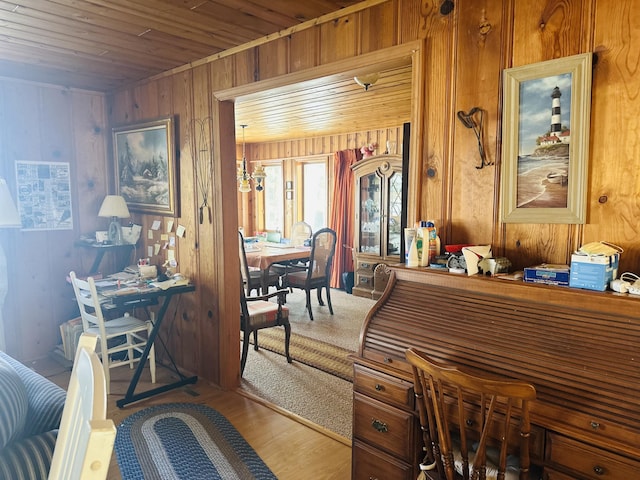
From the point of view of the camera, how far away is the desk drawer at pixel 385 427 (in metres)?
1.63

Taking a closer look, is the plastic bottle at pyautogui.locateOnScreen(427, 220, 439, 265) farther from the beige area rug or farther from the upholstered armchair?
the beige area rug

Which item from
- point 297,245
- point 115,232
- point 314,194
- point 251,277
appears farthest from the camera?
point 314,194

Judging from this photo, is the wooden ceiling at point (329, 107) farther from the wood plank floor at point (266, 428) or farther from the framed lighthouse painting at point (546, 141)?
the wood plank floor at point (266, 428)

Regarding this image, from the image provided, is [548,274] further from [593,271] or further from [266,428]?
[266,428]

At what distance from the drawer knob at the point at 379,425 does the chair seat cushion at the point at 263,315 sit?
1.86 meters

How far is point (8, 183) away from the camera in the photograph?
3.48 m

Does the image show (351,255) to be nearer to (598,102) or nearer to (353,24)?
(353,24)

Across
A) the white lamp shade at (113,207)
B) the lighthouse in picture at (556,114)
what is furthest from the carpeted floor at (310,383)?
the lighthouse in picture at (556,114)

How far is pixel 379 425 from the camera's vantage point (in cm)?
172

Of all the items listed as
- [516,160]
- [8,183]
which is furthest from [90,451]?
[8,183]

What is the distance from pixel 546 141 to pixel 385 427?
1259 mm

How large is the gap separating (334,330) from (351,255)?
2.12 m

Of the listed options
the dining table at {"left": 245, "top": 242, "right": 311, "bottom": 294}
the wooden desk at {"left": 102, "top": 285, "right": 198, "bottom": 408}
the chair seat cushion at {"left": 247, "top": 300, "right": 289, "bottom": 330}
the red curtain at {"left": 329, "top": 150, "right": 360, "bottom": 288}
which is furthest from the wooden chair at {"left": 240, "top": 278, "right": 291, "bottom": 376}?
the red curtain at {"left": 329, "top": 150, "right": 360, "bottom": 288}

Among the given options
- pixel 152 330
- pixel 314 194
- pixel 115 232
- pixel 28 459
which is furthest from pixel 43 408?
pixel 314 194
